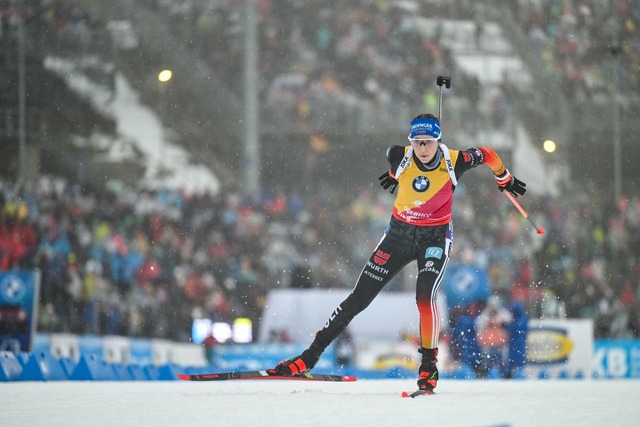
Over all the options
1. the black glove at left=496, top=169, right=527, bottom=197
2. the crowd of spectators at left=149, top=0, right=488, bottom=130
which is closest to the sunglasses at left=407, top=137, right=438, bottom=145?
the black glove at left=496, top=169, right=527, bottom=197

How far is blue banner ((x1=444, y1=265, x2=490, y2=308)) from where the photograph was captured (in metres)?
15.0

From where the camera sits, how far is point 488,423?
579 centimetres

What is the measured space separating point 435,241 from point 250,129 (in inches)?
576

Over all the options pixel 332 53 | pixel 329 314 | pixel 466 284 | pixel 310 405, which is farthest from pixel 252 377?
pixel 332 53

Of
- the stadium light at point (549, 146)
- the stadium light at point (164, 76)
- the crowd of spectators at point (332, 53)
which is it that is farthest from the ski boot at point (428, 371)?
the stadium light at point (164, 76)

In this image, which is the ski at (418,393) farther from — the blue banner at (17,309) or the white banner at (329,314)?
the white banner at (329,314)

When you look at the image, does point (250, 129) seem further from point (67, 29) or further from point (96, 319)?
point (96, 319)

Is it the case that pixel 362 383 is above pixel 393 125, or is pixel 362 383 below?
below

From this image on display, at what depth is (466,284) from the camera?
595 inches

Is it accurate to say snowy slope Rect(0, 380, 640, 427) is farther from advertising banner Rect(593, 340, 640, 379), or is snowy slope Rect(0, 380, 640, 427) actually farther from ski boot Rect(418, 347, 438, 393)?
advertising banner Rect(593, 340, 640, 379)

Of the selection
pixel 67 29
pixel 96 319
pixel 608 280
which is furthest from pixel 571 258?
pixel 67 29

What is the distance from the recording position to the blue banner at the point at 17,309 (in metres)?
13.8

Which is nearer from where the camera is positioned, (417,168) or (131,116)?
(417,168)

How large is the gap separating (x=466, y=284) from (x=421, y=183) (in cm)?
743
